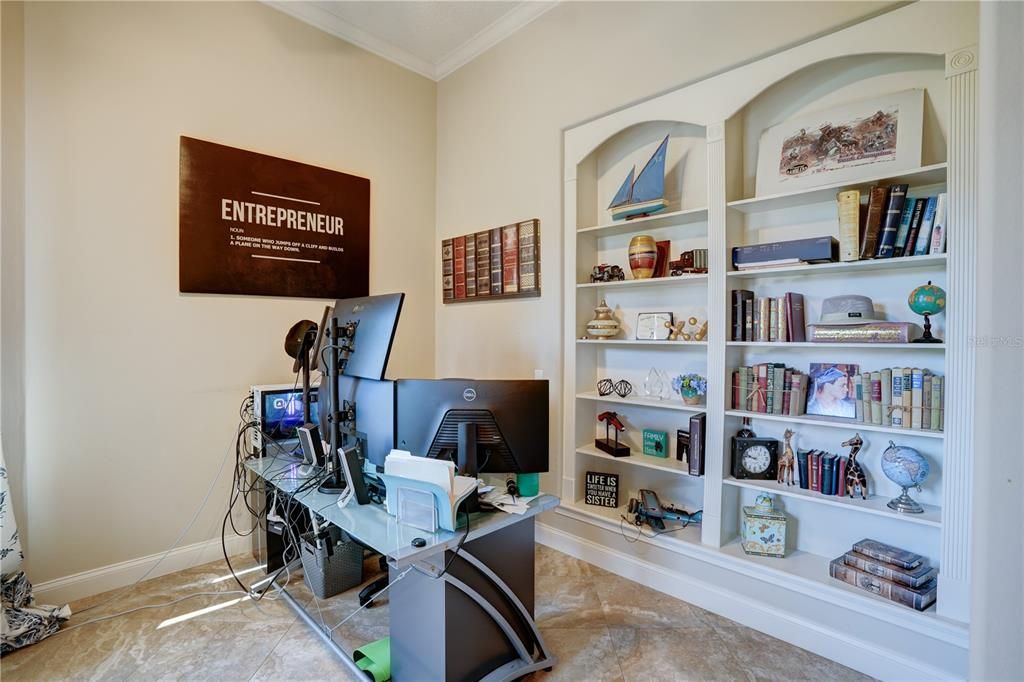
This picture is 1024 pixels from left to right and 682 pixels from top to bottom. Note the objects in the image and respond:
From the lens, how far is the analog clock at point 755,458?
218 centimetres

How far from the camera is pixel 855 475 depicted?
76.7 inches

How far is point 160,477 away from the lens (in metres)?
2.48

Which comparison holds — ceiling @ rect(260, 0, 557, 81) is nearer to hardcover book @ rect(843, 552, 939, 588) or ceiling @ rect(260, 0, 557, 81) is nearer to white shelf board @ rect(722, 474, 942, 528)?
white shelf board @ rect(722, 474, 942, 528)

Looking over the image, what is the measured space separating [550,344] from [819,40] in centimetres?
193

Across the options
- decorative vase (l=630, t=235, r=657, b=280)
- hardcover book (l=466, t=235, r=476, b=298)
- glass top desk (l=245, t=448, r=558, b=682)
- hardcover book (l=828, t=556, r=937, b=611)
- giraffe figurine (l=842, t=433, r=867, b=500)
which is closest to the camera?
glass top desk (l=245, t=448, r=558, b=682)

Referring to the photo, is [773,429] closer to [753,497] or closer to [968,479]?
[753,497]

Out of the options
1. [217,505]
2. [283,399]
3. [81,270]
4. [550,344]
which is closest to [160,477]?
[217,505]

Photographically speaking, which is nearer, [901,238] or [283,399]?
[901,238]

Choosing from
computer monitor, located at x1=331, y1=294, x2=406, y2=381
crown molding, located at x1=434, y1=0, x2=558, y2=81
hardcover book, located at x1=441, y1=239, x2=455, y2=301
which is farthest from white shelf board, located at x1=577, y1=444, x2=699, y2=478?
crown molding, located at x1=434, y1=0, x2=558, y2=81

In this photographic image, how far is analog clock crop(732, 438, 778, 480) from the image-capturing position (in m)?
2.18

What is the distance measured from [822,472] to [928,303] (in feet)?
2.62

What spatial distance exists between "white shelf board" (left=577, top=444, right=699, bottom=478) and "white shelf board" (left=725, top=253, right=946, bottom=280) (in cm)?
100

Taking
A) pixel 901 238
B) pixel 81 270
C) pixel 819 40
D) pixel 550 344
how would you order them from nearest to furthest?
pixel 901 238
pixel 819 40
pixel 81 270
pixel 550 344

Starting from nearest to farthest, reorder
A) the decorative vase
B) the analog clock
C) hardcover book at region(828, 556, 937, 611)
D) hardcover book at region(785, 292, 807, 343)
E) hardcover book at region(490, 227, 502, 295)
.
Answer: hardcover book at region(828, 556, 937, 611) < hardcover book at region(785, 292, 807, 343) < the analog clock < the decorative vase < hardcover book at region(490, 227, 502, 295)
